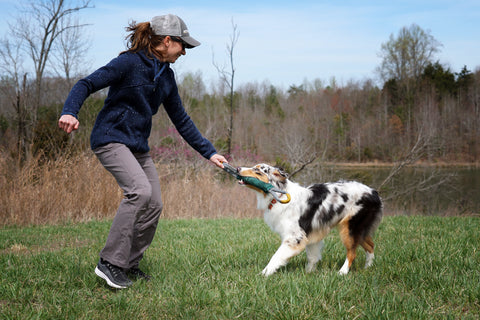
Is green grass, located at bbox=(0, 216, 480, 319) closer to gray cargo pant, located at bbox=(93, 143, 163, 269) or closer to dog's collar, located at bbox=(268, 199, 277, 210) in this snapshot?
gray cargo pant, located at bbox=(93, 143, 163, 269)

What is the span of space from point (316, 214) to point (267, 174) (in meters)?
0.74

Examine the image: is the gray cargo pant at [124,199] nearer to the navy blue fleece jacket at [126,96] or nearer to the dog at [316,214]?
the navy blue fleece jacket at [126,96]

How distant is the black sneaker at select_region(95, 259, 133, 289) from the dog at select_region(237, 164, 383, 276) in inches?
62.3

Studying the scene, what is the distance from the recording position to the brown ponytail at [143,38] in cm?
374

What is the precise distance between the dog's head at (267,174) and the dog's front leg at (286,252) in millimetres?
629

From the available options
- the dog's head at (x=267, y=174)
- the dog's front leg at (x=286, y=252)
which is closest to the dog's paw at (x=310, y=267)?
the dog's front leg at (x=286, y=252)

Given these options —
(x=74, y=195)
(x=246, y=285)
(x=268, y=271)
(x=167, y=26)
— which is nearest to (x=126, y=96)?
(x=167, y=26)

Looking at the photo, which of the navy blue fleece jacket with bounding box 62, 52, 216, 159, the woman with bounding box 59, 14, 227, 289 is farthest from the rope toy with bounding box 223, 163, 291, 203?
the navy blue fleece jacket with bounding box 62, 52, 216, 159

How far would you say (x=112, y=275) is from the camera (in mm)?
3547

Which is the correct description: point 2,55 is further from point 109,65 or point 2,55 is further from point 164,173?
point 109,65

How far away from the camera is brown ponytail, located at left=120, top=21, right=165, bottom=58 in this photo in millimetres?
3744

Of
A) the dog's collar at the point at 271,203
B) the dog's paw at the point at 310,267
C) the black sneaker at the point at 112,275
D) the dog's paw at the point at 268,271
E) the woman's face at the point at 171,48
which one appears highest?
the woman's face at the point at 171,48

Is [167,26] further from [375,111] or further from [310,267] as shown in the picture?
[375,111]

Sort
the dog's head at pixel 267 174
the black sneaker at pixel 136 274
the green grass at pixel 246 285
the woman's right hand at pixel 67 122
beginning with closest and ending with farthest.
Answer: the green grass at pixel 246 285 → the woman's right hand at pixel 67 122 → the black sneaker at pixel 136 274 → the dog's head at pixel 267 174
